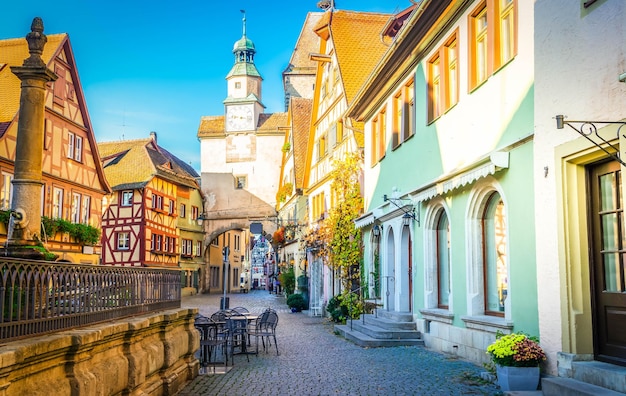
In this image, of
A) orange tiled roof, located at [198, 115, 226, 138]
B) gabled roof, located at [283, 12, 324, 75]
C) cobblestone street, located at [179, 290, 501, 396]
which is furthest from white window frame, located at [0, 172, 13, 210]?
gabled roof, located at [283, 12, 324, 75]

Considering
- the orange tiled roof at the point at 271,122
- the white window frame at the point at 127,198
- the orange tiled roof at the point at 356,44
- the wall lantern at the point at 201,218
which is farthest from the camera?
the orange tiled roof at the point at 271,122

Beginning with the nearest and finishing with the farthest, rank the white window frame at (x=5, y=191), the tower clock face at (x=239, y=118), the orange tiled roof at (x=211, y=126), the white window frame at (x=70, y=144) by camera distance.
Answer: the white window frame at (x=5, y=191) → the white window frame at (x=70, y=144) → the tower clock face at (x=239, y=118) → the orange tiled roof at (x=211, y=126)

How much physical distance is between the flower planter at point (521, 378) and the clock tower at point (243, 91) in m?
46.0

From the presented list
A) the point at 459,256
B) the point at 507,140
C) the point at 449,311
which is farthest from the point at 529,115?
the point at 449,311

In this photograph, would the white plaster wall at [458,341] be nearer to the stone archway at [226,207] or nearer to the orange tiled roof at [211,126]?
the stone archway at [226,207]

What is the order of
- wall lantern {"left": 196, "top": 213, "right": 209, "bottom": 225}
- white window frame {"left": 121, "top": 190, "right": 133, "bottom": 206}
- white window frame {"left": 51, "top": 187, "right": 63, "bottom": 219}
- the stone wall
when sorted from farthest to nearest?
wall lantern {"left": 196, "top": 213, "right": 209, "bottom": 225} → white window frame {"left": 121, "top": 190, "right": 133, "bottom": 206} → white window frame {"left": 51, "top": 187, "right": 63, "bottom": 219} → the stone wall

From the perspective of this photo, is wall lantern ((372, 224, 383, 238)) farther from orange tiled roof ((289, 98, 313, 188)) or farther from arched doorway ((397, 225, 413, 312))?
orange tiled roof ((289, 98, 313, 188))

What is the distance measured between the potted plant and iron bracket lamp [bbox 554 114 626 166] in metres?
2.58

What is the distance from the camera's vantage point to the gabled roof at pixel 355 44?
23.9 meters

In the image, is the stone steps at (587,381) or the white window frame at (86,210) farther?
the white window frame at (86,210)

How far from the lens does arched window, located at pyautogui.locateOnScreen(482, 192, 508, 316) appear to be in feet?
36.2

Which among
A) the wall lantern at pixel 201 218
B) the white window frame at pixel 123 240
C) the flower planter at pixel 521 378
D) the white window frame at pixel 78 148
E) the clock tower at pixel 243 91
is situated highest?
the clock tower at pixel 243 91

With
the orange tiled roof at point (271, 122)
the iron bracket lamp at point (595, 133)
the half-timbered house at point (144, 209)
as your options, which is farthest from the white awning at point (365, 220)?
the orange tiled roof at point (271, 122)

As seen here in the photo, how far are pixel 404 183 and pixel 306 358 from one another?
16.3ft
